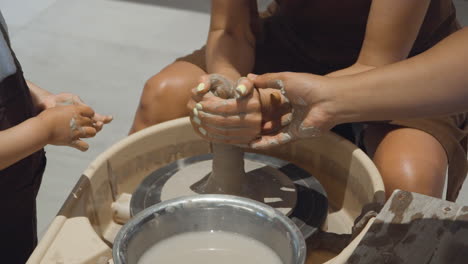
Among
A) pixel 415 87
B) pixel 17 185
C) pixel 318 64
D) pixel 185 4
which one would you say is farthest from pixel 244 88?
pixel 185 4

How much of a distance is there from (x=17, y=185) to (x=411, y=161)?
897 mm

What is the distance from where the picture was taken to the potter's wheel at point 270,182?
125 centimetres

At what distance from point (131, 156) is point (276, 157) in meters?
0.38

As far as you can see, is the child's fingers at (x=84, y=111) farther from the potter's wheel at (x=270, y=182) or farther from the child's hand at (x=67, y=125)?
the potter's wheel at (x=270, y=182)

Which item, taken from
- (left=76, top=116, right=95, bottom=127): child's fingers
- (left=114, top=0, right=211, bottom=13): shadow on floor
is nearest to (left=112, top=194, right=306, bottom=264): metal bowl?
(left=76, top=116, right=95, bottom=127): child's fingers

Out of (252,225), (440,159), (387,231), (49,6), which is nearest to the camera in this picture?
(387,231)

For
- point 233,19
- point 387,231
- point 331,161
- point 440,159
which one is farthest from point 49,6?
point 387,231

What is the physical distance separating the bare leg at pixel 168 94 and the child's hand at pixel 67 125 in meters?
0.28

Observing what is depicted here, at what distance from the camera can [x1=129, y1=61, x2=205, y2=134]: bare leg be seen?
1.47 meters

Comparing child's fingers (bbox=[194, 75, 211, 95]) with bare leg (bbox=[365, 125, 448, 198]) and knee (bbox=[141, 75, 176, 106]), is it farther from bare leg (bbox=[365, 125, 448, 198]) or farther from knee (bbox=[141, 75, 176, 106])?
bare leg (bbox=[365, 125, 448, 198])

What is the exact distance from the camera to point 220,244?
1.04 metres

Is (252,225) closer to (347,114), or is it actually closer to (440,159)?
Result: (347,114)

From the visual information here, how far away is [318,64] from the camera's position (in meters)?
1.55

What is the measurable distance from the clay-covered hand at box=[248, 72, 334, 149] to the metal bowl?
0.75 ft
